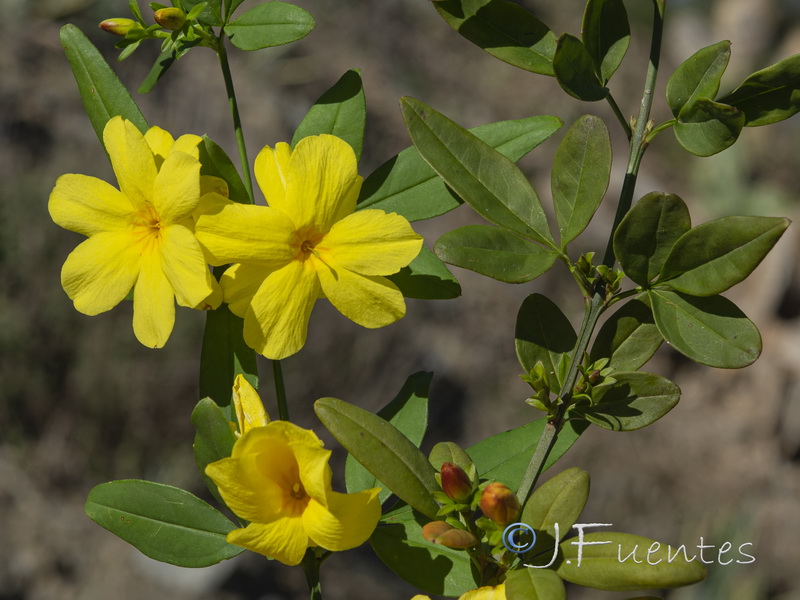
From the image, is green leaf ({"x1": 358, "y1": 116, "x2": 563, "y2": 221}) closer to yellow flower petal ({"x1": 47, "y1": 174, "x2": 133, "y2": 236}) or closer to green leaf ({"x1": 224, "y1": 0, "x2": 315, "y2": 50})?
green leaf ({"x1": 224, "y1": 0, "x2": 315, "y2": 50})

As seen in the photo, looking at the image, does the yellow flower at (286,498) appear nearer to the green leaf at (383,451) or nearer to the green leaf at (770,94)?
the green leaf at (383,451)

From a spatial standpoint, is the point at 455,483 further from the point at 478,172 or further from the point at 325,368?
the point at 325,368

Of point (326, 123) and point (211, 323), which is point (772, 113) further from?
point (211, 323)

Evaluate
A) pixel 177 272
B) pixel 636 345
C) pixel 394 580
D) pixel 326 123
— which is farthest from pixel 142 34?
pixel 394 580

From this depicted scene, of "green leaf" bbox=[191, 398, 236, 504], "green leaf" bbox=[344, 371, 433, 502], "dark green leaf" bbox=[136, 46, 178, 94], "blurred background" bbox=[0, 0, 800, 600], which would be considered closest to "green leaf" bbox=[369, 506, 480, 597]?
"green leaf" bbox=[344, 371, 433, 502]

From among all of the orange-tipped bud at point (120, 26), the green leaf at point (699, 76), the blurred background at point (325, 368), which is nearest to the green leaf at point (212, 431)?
the orange-tipped bud at point (120, 26)

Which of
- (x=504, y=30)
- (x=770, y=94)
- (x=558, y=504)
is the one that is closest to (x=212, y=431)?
(x=558, y=504)
